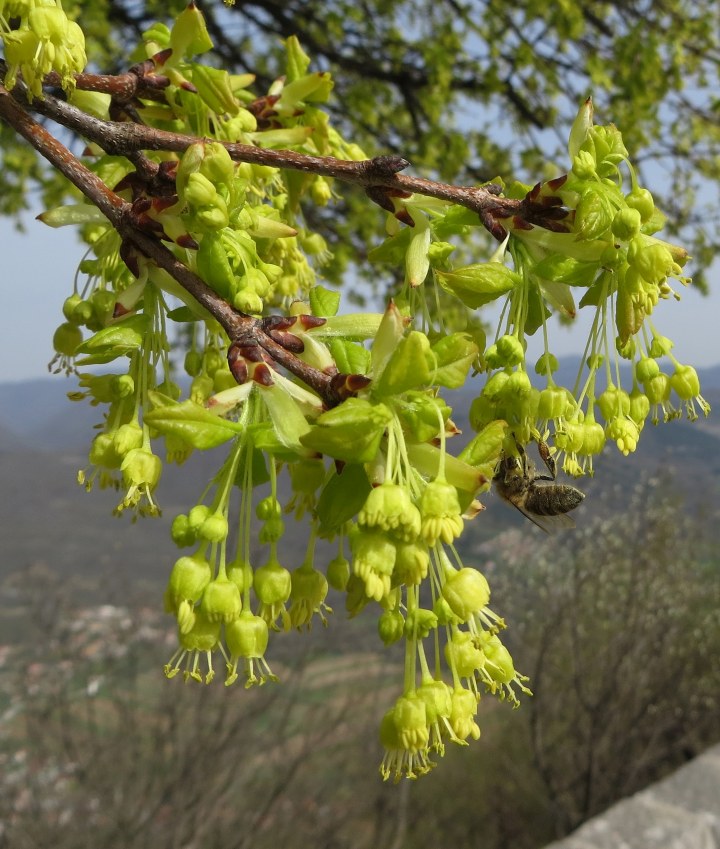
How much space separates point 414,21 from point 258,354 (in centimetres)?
328

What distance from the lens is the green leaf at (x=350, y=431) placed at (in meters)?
0.46

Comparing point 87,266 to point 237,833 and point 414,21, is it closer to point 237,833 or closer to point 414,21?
point 414,21

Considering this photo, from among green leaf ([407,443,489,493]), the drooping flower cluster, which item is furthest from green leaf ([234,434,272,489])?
green leaf ([407,443,489,493])

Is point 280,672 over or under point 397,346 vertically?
under

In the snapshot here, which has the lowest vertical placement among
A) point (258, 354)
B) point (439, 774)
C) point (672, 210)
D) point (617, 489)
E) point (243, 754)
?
point (439, 774)

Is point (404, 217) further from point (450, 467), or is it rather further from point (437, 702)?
point (437, 702)

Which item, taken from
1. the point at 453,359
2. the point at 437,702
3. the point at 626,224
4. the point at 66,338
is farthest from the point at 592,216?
the point at 66,338

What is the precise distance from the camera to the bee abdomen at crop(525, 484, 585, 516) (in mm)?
810

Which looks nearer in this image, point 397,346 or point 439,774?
point 397,346

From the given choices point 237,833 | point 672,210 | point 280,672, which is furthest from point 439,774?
point 672,210

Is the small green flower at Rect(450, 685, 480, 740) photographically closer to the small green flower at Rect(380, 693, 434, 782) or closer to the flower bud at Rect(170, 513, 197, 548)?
the small green flower at Rect(380, 693, 434, 782)

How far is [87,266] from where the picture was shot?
2.87 ft

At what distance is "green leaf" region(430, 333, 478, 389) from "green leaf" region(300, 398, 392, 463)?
74 millimetres

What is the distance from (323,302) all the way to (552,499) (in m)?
0.34
